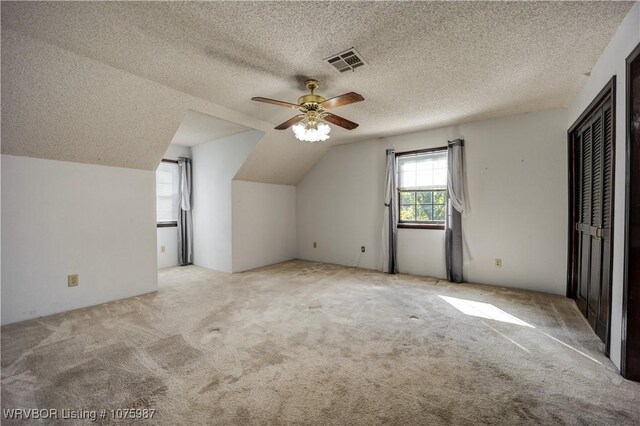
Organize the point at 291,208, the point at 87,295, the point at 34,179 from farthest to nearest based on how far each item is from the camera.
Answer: the point at 291,208, the point at 87,295, the point at 34,179

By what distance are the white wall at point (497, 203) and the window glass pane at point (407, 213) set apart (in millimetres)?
251

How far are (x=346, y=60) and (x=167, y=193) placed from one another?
4.61 metres

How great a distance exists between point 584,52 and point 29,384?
475 centimetres

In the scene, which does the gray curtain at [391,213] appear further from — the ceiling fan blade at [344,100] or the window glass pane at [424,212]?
the ceiling fan blade at [344,100]

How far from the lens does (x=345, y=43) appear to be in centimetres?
208

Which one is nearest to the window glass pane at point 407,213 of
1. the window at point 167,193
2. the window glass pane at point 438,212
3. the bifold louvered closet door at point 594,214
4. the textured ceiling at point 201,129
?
the window glass pane at point 438,212

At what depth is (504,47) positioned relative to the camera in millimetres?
2145

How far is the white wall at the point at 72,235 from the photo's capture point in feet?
8.84

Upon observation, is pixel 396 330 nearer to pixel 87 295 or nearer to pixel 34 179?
pixel 87 295

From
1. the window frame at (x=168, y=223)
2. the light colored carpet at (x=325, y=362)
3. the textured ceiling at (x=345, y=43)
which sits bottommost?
the light colored carpet at (x=325, y=362)

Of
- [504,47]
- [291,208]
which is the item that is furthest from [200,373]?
[291,208]

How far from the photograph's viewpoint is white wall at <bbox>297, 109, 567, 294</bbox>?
11.4 ft

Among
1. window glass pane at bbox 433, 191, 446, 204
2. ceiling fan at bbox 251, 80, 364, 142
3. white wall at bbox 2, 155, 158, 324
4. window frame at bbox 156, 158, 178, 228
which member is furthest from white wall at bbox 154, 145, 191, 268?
window glass pane at bbox 433, 191, 446, 204

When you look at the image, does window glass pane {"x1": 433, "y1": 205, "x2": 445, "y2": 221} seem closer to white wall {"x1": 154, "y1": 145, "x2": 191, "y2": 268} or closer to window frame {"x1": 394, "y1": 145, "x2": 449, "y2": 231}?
window frame {"x1": 394, "y1": 145, "x2": 449, "y2": 231}
